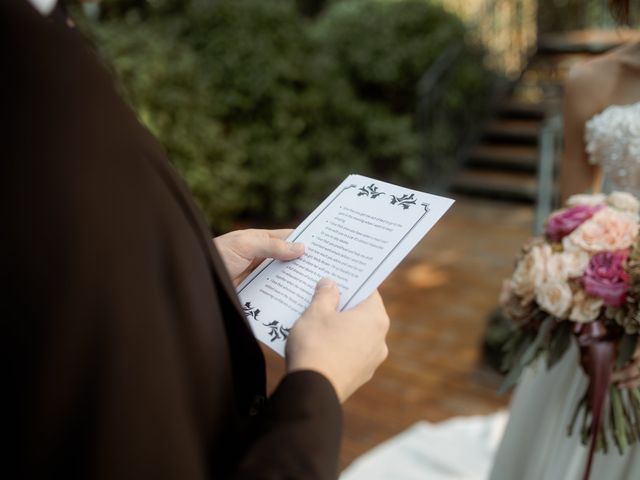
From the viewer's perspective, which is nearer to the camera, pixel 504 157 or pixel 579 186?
pixel 579 186

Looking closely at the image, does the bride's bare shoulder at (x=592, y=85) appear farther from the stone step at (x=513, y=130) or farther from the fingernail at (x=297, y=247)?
the stone step at (x=513, y=130)

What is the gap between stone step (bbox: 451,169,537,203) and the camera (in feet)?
22.5

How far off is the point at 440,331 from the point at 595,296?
2776 millimetres

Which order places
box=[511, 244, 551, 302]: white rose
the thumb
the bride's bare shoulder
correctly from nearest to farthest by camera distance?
the thumb
box=[511, 244, 551, 302]: white rose
the bride's bare shoulder

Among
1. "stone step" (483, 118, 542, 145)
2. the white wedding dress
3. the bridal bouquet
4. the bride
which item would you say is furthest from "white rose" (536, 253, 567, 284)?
"stone step" (483, 118, 542, 145)

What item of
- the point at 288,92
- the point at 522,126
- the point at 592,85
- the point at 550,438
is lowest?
the point at 522,126

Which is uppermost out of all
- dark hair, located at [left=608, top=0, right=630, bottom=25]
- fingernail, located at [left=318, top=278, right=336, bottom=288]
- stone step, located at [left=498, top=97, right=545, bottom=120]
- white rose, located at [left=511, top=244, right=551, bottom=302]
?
dark hair, located at [left=608, top=0, right=630, bottom=25]

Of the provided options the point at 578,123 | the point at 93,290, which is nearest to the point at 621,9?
the point at 578,123

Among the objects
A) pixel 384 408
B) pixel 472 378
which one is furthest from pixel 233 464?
pixel 472 378

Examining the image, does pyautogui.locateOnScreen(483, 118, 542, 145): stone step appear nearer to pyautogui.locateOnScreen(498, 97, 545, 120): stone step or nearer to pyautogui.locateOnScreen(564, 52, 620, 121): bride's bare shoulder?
pyautogui.locateOnScreen(498, 97, 545, 120): stone step

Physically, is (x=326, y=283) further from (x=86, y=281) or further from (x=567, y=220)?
(x=567, y=220)

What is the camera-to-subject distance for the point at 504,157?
24.6ft

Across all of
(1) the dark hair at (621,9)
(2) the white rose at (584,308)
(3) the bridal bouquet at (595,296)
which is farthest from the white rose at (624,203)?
(1) the dark hair at (621,9)

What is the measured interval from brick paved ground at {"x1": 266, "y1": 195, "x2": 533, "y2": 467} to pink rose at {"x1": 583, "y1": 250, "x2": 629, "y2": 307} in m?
1.82
